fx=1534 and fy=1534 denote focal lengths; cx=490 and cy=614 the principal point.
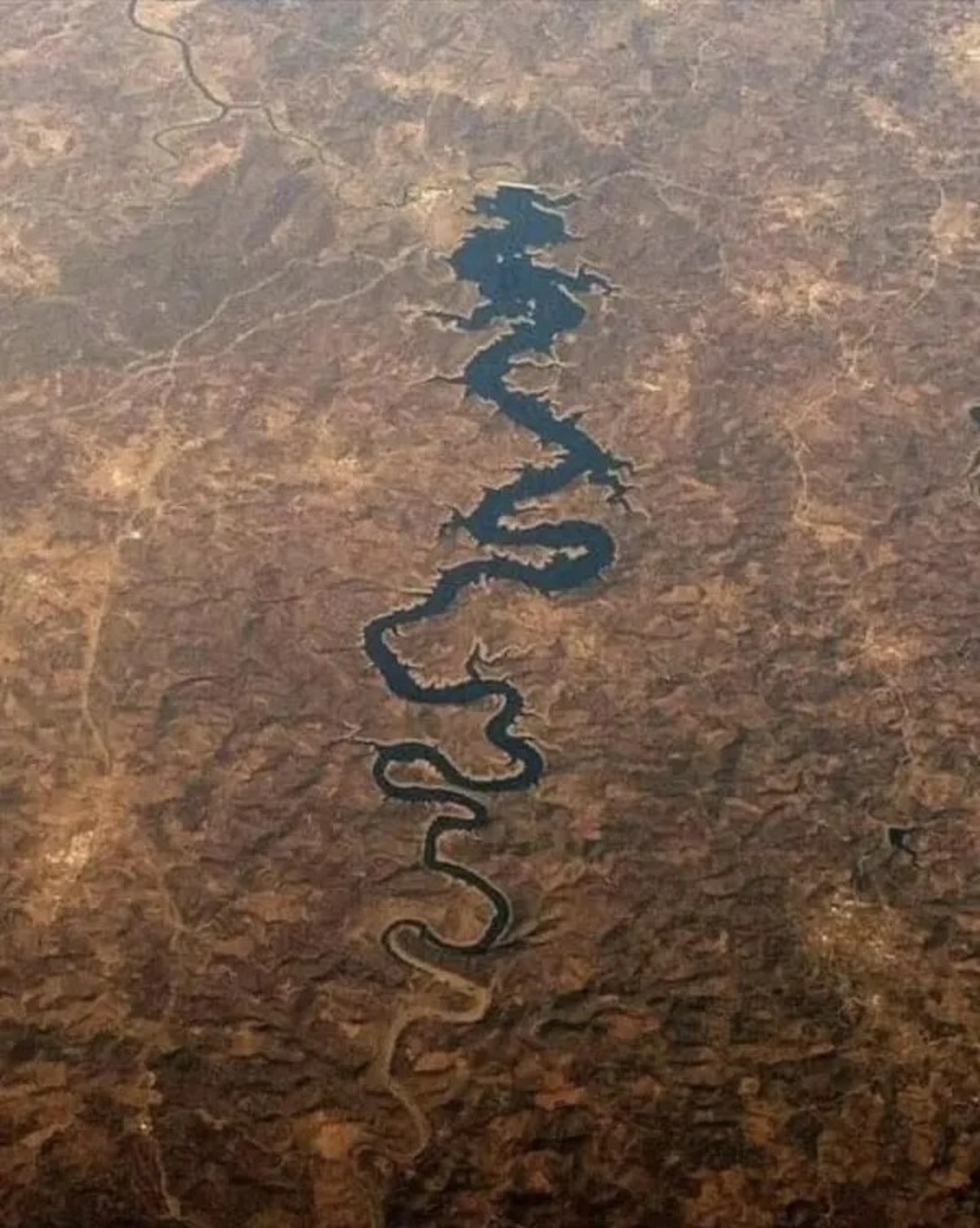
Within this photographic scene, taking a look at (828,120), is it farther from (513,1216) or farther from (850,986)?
(513,1216)

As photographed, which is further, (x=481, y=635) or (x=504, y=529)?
(x=504, y=529)

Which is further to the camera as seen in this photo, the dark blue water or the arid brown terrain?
the dark blue water

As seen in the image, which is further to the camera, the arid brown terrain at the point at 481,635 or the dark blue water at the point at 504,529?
the dark blue water at the point at 504,529

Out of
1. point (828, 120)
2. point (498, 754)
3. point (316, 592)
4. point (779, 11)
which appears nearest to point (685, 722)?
point (498, 754)

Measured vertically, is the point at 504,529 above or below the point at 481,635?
above
